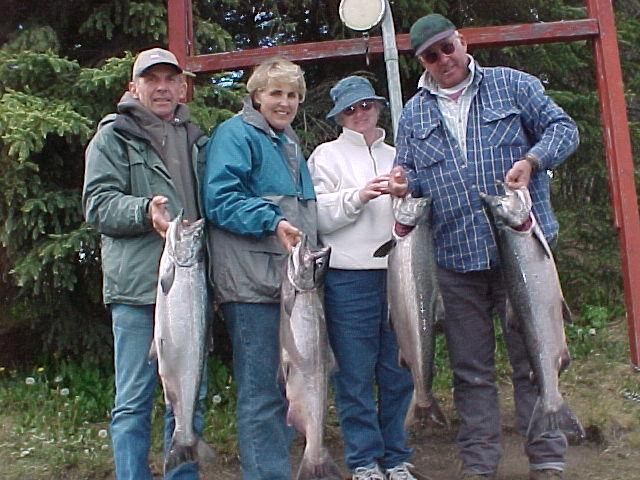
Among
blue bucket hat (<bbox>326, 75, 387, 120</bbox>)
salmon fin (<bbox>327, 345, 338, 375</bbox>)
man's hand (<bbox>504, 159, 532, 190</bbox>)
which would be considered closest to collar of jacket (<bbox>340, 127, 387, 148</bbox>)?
blue bucket hat (<bbox>326, 75, 387, 120</bbox>)

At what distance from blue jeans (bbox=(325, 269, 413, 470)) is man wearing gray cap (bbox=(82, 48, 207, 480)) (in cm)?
84

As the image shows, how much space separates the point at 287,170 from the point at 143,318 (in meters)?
0.99

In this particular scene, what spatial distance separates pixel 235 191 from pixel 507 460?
2.63 m

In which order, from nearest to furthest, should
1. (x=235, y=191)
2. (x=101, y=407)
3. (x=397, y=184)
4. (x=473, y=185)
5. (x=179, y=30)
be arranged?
(x=235, y=191) → (x=397, y=184) → (x=473, y=185) → (x=179, y=30) → (x=101, y=407)

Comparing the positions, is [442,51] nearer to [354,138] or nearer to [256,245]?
[354,138]

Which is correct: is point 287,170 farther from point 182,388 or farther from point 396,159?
point 182,388

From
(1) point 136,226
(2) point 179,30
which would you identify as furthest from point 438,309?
(2) point 179,30

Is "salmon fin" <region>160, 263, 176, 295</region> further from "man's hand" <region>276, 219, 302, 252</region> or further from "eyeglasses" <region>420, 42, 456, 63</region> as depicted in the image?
"eyeglasses" <region>420, 42, 456, 63</region>

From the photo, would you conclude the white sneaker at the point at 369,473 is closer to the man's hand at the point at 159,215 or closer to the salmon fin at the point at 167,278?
the salmon fin at the point at 167,278

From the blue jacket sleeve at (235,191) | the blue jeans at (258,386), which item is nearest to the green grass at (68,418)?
the blue jeans at (258,386)

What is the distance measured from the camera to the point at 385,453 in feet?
14.8

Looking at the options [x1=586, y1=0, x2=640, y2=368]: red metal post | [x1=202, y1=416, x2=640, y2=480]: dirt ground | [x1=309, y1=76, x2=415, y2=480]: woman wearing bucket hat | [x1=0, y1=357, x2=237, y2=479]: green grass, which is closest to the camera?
[x1=309, y1=76, x2=415, y2=480]: woman wearing bucket hat

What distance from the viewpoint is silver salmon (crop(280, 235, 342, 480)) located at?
372cm

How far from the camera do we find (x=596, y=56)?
564 cm
